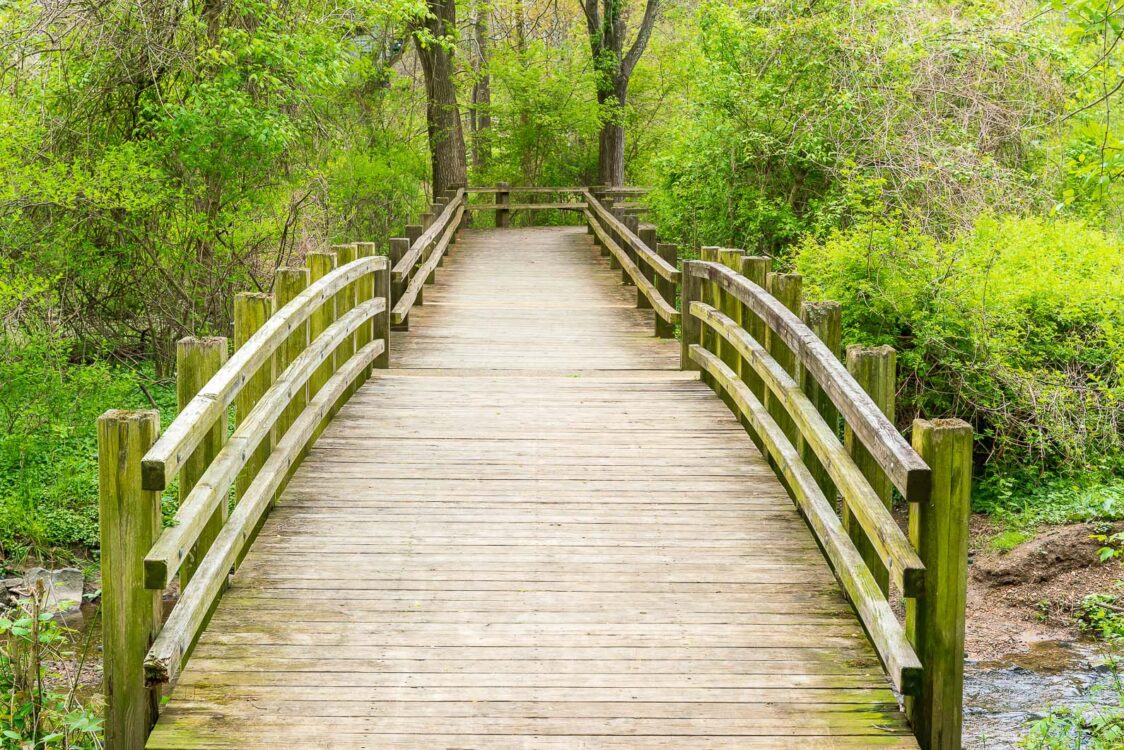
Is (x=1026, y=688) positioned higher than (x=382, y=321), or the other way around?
Answer: (x=382, y=321)

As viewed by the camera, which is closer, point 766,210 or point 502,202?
point 766,210

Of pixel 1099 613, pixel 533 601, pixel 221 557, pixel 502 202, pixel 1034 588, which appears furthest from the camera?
pixel 502 202

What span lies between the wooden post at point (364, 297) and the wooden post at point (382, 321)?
0.07m

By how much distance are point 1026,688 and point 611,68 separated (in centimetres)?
1842

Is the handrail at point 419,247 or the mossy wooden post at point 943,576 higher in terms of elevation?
the handrail at point 419,247

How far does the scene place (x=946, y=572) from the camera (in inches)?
175

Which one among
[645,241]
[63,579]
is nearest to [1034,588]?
[645,241]

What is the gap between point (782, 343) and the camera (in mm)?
7188

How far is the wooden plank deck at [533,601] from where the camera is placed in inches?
173

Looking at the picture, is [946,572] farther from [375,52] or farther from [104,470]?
[375,52]

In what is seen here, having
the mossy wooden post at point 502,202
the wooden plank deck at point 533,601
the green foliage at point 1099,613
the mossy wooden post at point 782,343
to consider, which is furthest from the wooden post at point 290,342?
the mossy wooden post at point 502,202

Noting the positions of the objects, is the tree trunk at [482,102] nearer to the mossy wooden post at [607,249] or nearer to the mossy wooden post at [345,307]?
the mossy wooden post at [607,249]

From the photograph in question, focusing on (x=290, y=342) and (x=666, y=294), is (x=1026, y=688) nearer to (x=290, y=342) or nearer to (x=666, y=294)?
(x=666, y=294)

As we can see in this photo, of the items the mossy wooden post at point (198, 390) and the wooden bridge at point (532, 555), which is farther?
the mossy wooden post at point (198, 390)
